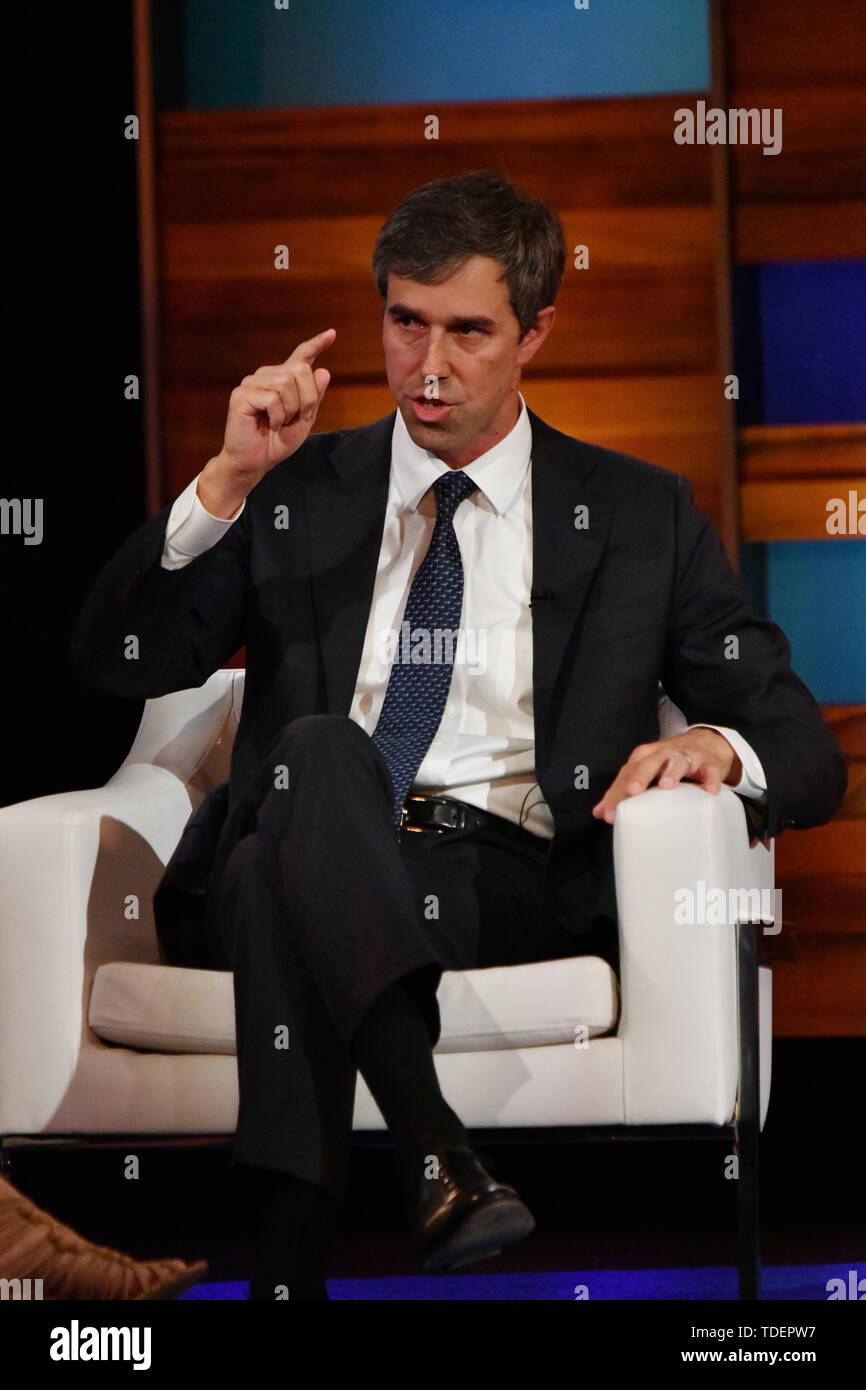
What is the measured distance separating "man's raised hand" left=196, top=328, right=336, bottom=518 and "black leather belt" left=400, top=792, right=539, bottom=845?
42 cm

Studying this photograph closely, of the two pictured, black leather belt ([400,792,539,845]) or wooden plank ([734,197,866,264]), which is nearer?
black leather belt ([400,792,539,845])

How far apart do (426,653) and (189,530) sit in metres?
0.33

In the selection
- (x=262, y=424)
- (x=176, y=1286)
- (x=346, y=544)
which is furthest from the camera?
(x=346, y=544)

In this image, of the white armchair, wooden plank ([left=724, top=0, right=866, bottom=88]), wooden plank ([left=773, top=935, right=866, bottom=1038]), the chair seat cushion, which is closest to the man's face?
the white armchair

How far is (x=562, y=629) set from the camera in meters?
2.12

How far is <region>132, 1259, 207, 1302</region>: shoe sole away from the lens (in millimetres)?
1775

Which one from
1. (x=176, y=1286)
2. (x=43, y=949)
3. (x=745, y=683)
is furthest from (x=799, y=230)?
(x=176, y=1286)

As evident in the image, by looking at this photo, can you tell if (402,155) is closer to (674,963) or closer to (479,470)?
(479,470)

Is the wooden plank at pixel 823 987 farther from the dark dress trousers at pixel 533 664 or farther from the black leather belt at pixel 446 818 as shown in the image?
the black leather belt at pixel 446 818

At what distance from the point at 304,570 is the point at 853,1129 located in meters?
1.54

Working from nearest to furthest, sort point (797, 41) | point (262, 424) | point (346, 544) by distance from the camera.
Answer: point (262, 424) < point (346, 544) < point (797, 41)

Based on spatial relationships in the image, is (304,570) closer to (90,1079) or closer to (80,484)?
(90,1079)

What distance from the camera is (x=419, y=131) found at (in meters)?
3.39

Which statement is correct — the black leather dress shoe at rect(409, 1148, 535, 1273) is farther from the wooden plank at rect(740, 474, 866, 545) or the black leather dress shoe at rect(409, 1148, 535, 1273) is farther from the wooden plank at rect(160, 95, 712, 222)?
the wooden plank at rect(160, 95, 712, 222)
